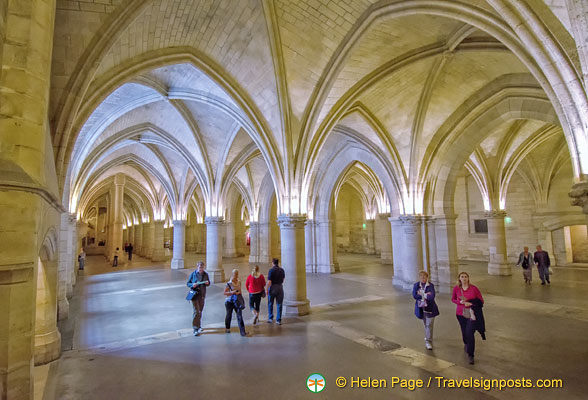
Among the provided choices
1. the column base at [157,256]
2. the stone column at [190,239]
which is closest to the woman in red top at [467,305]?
the column base at [157,256]

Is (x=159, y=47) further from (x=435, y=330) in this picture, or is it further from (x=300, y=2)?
(x=435, y=330)

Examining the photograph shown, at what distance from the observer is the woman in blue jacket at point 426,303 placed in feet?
18.1

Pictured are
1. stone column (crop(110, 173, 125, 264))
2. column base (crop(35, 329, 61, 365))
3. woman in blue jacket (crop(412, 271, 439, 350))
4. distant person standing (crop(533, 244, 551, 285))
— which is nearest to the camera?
column base (crop(35, 329, 61, 365))

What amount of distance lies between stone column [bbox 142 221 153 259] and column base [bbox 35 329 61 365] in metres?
21.4

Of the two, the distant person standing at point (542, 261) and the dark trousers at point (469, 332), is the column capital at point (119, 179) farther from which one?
the distant person standing at point (542, 261)

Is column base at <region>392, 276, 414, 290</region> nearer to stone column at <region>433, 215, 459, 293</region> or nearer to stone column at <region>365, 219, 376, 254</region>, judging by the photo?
stone column at <region>433, 215, 459, 293</region>

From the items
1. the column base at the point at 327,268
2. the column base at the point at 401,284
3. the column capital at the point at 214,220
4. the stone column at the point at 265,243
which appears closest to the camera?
the column base at the point at 401,284

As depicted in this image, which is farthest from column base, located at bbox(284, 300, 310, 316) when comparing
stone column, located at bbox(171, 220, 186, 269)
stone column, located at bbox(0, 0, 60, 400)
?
stone column, located at bbox(171, 220, 186, 269)

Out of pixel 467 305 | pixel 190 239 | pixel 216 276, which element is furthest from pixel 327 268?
pixel 190 239

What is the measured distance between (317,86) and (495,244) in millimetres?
12094

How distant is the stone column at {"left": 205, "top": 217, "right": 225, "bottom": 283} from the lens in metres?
14.2

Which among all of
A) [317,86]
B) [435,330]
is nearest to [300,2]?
[317,86]

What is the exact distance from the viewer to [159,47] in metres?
7.95

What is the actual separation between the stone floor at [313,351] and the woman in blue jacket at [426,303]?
34 cm
